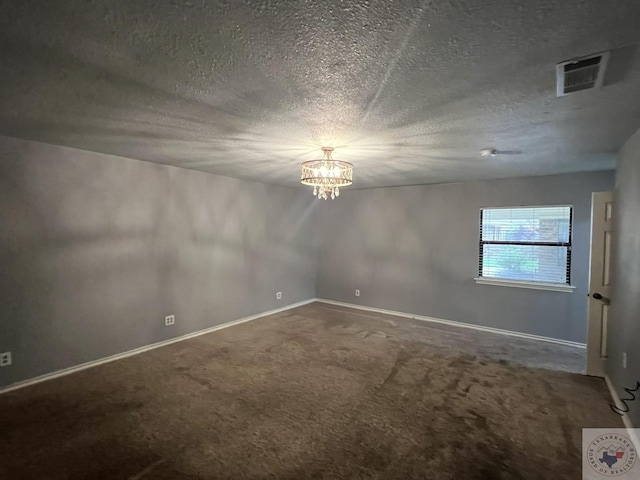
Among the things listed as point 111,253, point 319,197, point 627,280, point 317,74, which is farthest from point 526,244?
point 111,253

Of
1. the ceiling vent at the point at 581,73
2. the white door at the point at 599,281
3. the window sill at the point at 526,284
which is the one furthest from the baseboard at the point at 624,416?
the ceiling vent at the point at 581,73

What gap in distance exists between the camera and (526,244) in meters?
4.32

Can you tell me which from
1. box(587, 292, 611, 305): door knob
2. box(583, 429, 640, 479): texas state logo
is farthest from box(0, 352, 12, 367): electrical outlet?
box(587, 292, 611, 305): door knob

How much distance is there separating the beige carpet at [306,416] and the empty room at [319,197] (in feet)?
0.07

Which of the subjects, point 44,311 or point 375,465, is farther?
point 44,311

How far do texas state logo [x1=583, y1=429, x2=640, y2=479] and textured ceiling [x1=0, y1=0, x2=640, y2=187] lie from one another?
88.8 inches

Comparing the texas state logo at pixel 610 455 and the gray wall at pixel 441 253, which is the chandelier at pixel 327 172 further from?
the gray wall at pixel 441 253

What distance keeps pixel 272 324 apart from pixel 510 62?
4.25 meters

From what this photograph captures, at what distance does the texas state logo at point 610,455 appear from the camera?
1.88 metres

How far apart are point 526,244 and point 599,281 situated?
126 centimetres

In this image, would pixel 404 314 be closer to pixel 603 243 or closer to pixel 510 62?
pixel 603 243

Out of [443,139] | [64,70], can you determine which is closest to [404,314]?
[443,139]

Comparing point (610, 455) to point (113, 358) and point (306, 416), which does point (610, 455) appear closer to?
point (306, 416)

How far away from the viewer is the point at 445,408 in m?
2.52
